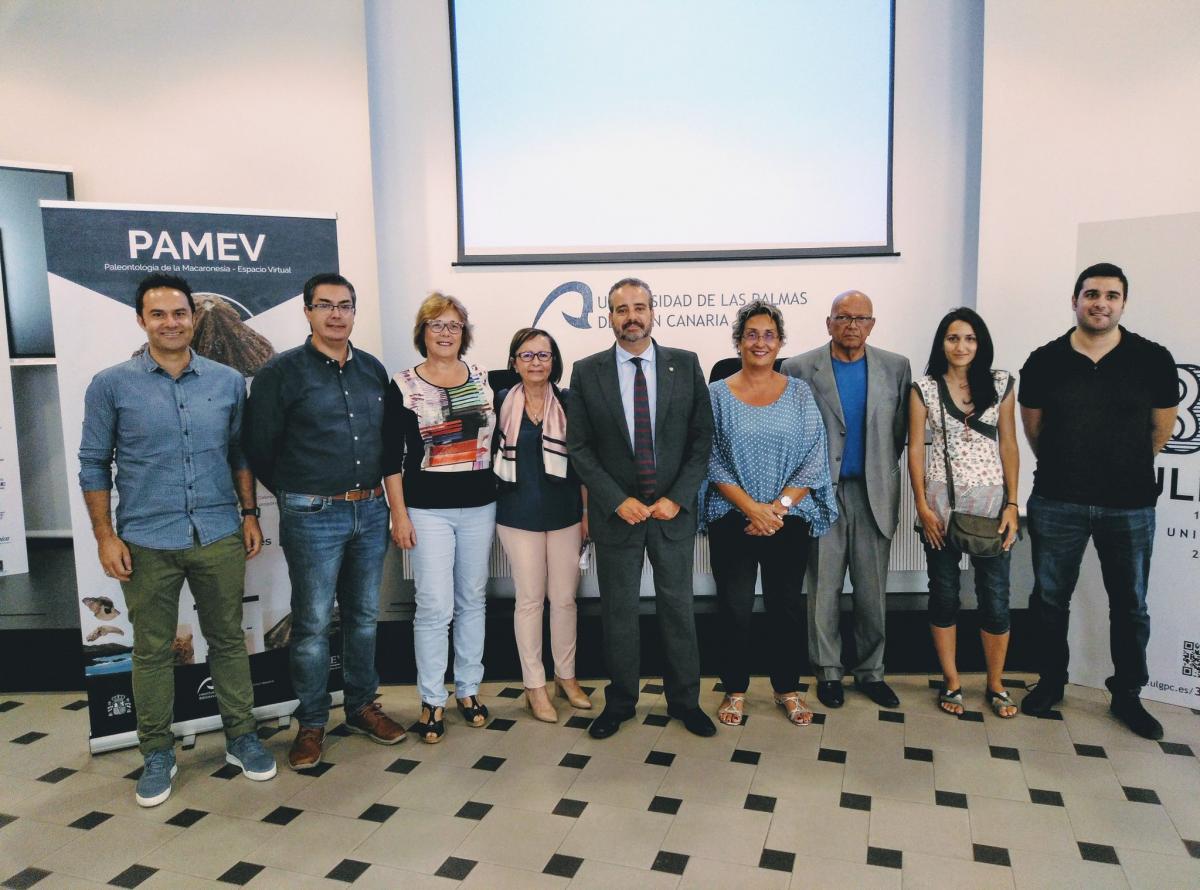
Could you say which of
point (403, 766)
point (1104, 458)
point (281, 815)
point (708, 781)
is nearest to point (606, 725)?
point (708, 781)

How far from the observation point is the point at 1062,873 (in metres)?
2.19

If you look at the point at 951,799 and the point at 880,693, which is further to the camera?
the point at 880,693

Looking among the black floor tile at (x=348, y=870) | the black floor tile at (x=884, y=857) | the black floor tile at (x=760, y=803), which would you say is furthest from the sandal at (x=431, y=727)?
the black floor tile at (x=884, y=857)

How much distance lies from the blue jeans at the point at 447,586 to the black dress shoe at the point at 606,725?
1.77ft

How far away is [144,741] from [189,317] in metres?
1.48

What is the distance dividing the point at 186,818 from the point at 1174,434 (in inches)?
154

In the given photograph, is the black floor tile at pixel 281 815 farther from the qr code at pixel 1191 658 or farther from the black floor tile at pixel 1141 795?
the qr code at pixel 1191 658

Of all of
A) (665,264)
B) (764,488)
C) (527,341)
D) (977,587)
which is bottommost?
(977,587)

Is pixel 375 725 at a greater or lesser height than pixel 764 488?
lesser

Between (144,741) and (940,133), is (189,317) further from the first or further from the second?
(940,133)

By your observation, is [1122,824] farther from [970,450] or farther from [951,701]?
[970,450]

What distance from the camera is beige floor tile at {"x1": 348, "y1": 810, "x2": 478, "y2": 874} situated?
7.57ft

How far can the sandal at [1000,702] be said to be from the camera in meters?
3.17

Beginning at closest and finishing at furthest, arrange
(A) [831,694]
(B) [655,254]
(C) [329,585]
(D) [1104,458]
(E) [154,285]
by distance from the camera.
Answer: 1. (E) [154,285]
2. (C) [329,585]
3. (D) [1104,458]
4. (A) [831,694]
5. (B) [655,254]
